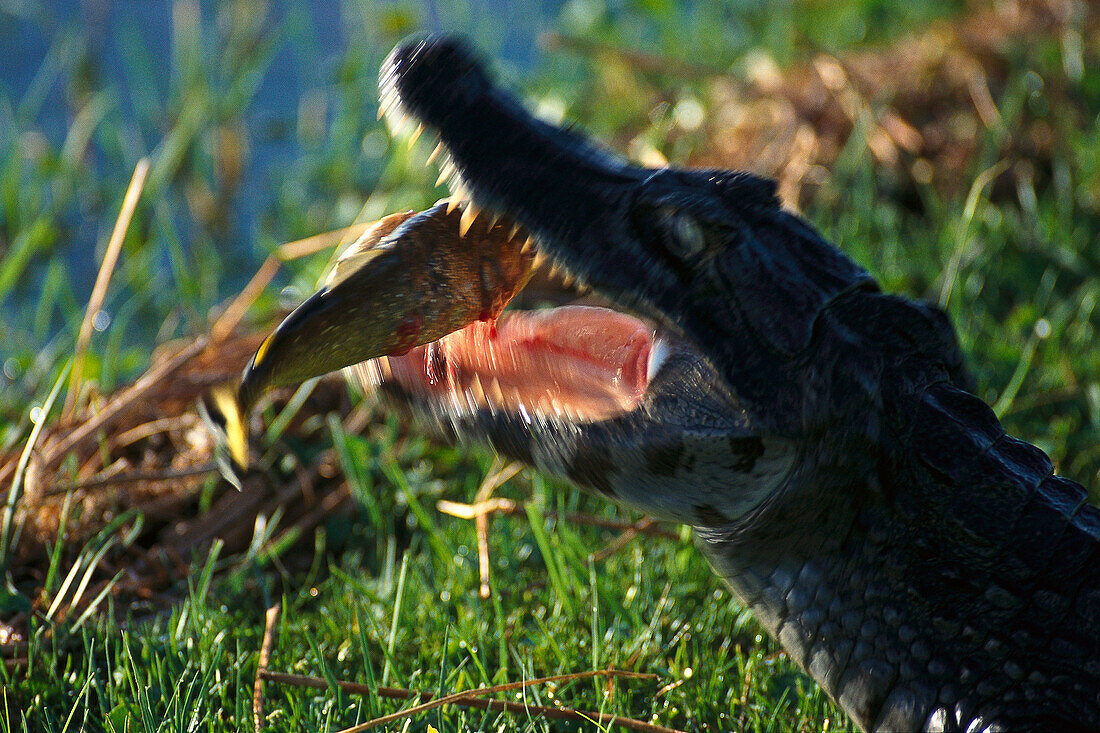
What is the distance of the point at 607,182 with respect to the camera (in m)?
1.33

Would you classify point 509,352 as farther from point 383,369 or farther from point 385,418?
point 385,418

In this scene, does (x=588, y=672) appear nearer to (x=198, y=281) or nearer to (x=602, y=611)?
(x=602, y=611)

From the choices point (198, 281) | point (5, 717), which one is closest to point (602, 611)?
point (5, 717)

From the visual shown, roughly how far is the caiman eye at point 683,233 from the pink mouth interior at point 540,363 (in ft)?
0.51

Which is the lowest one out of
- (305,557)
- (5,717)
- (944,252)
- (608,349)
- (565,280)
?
(305,557)

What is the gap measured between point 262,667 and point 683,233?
101cm

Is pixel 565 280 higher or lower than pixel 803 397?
higher

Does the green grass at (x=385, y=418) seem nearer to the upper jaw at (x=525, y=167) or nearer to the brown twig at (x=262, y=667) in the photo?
the brown twig at (x=262, y=667)

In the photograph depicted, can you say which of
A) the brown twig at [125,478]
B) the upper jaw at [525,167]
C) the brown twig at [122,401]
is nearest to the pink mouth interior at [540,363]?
the upper jaw at [525,167]

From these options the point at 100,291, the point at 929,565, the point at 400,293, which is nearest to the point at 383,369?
the point at 400,293

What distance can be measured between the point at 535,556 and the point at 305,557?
53 cm

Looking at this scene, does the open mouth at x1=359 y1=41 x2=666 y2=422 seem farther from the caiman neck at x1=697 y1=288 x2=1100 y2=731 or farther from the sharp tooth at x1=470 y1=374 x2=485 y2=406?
the caiman neck at x1=697 y1=288 x2=1100 y2=731

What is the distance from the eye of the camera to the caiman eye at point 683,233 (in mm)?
1290

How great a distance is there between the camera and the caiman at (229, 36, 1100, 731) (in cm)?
129
